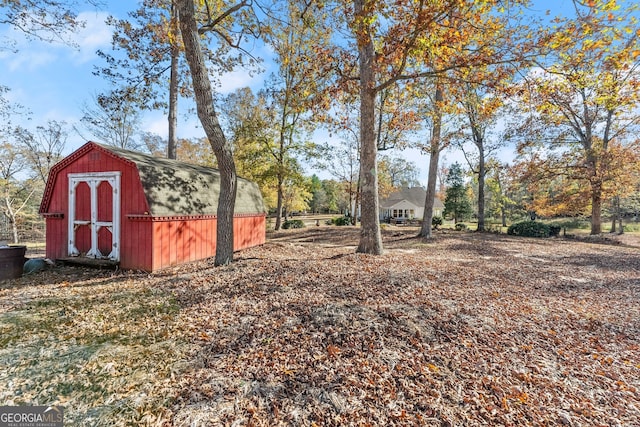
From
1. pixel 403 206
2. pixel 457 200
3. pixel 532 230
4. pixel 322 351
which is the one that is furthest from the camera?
pixel 403 206

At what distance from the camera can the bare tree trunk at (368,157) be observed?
7.67 m

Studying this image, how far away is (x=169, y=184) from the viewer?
715 cm

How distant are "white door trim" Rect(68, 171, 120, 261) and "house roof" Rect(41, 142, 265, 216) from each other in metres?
0.61

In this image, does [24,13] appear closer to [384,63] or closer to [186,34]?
[186,34]

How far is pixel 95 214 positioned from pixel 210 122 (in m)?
4.10

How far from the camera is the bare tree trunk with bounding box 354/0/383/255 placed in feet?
25.2

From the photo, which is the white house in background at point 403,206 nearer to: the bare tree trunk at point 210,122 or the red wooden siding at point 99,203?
the bare tree trunk at point 210,122

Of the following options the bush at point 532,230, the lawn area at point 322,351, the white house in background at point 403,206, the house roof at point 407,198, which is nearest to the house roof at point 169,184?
the lawn area at point 322,351

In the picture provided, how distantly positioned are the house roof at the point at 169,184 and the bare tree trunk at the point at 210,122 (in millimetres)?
1474

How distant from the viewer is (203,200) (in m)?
8.12

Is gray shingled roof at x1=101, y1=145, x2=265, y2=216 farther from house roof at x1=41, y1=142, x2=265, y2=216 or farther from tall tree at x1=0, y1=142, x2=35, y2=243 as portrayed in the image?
tall tree at x1=0, y1=142, x2=35, y2=243

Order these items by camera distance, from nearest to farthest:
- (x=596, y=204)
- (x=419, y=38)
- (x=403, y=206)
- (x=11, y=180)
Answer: (x=419, y=38)
(x=596, y=204)
(x=11, y=180)
(x=403, y=206)

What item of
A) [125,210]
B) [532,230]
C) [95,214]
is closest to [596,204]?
[532,230]

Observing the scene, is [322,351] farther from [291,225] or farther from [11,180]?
[11,180]
